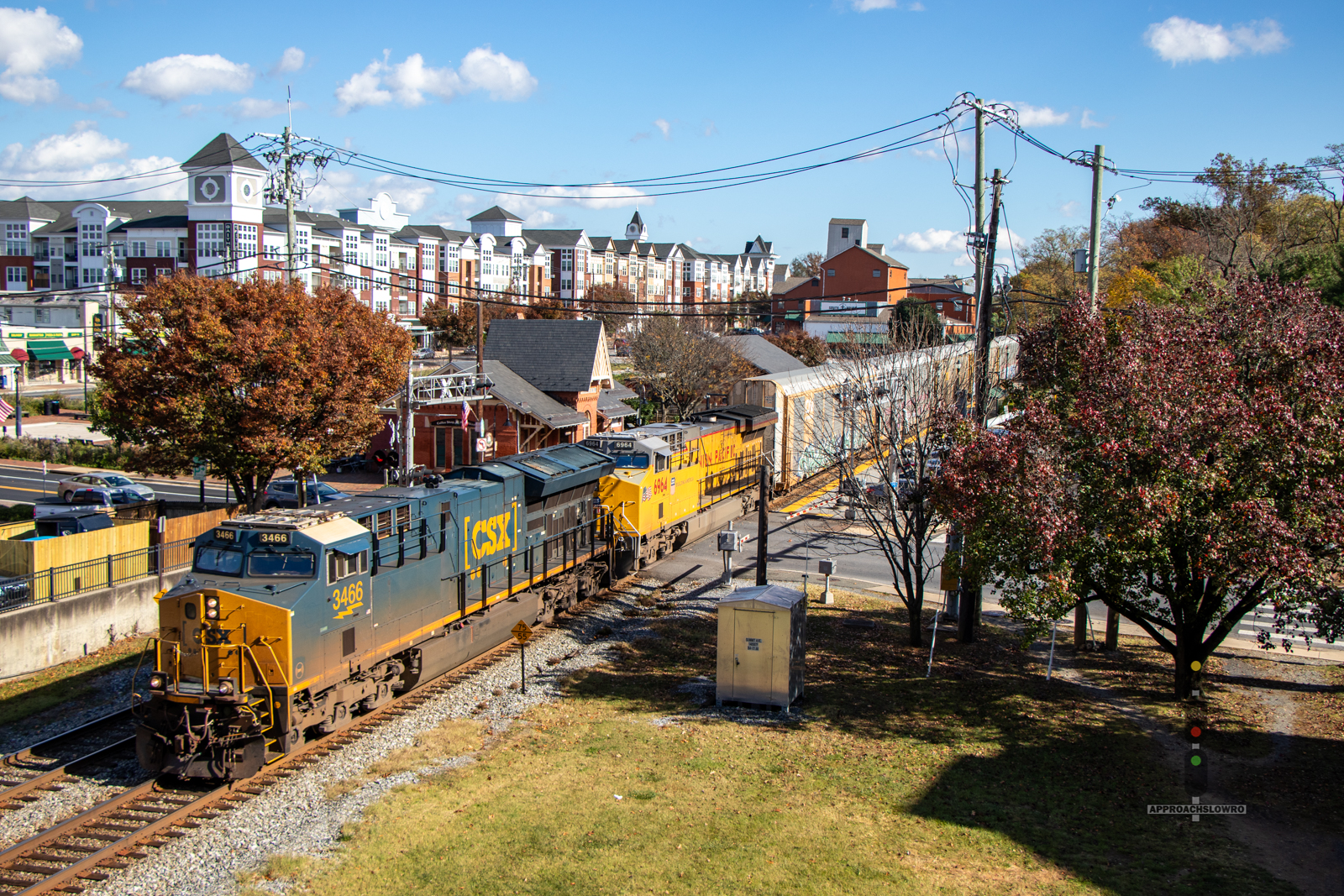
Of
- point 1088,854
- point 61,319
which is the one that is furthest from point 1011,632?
point 61,319

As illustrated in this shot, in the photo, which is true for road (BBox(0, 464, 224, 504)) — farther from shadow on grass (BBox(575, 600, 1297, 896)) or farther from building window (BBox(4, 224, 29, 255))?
building window (BBox(4, 224, 29, 255))

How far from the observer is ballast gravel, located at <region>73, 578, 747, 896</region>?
35.9ft

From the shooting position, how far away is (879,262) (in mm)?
96562

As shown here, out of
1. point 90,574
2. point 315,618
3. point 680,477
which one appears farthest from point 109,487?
point 315,618

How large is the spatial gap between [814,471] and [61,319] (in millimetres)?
73485

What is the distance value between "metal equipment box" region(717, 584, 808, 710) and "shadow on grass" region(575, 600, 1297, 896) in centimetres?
76

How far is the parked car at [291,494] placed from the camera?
119 ft

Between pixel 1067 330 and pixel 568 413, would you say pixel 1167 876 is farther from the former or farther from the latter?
pixel 568 413

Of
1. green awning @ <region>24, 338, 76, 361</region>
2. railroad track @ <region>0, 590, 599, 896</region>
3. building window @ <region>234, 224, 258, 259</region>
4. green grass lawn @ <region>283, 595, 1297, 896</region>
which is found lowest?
railroad track @ <region>0, 590, 599, 896</region>

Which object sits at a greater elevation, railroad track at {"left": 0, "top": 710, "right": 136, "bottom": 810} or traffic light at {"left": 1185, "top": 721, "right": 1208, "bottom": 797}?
traffic light at {"left": 1185, "top": 721, "right": 1208, "bottom": 797}

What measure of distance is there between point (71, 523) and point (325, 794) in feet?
56.1

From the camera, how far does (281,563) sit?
1397 centimetres

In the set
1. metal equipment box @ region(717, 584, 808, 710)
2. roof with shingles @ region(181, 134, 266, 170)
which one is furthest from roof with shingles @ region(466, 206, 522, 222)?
metal equipment box @ region(717, 584, 808, 710)

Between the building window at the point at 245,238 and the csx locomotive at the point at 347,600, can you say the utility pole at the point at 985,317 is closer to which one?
the csx locomotive at the point at 347,600
